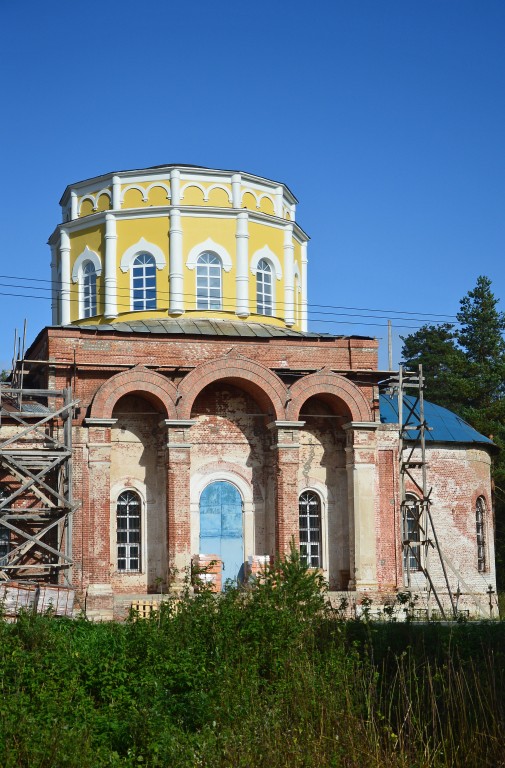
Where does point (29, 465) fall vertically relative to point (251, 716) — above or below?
above

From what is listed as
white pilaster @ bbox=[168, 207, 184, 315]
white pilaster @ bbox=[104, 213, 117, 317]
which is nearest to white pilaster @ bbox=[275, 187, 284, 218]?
white pilaster @ bbox=[168, 207, 184, 315]

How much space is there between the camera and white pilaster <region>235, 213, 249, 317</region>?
31391 mm

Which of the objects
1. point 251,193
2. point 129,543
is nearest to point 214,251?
point 251,193

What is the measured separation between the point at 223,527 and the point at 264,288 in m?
7.50

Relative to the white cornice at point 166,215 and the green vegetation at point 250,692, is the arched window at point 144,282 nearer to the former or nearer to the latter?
the white cornice at point 166,215

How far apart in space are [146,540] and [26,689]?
13.6 meters

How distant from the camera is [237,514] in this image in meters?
28.5

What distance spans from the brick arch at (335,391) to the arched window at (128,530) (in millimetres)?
4557

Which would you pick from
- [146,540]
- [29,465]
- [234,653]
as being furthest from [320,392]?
[234,653]

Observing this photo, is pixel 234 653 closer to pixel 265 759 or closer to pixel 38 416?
pixel 265 759

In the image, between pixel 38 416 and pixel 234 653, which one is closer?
pixel 234 653

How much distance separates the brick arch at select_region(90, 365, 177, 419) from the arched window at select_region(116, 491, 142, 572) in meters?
2.34

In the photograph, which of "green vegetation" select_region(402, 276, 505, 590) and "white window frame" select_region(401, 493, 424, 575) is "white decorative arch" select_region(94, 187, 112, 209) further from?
"green vegetation" select_region(402, 276, 505, 590)

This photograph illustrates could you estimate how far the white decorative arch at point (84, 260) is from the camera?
32.0 m
